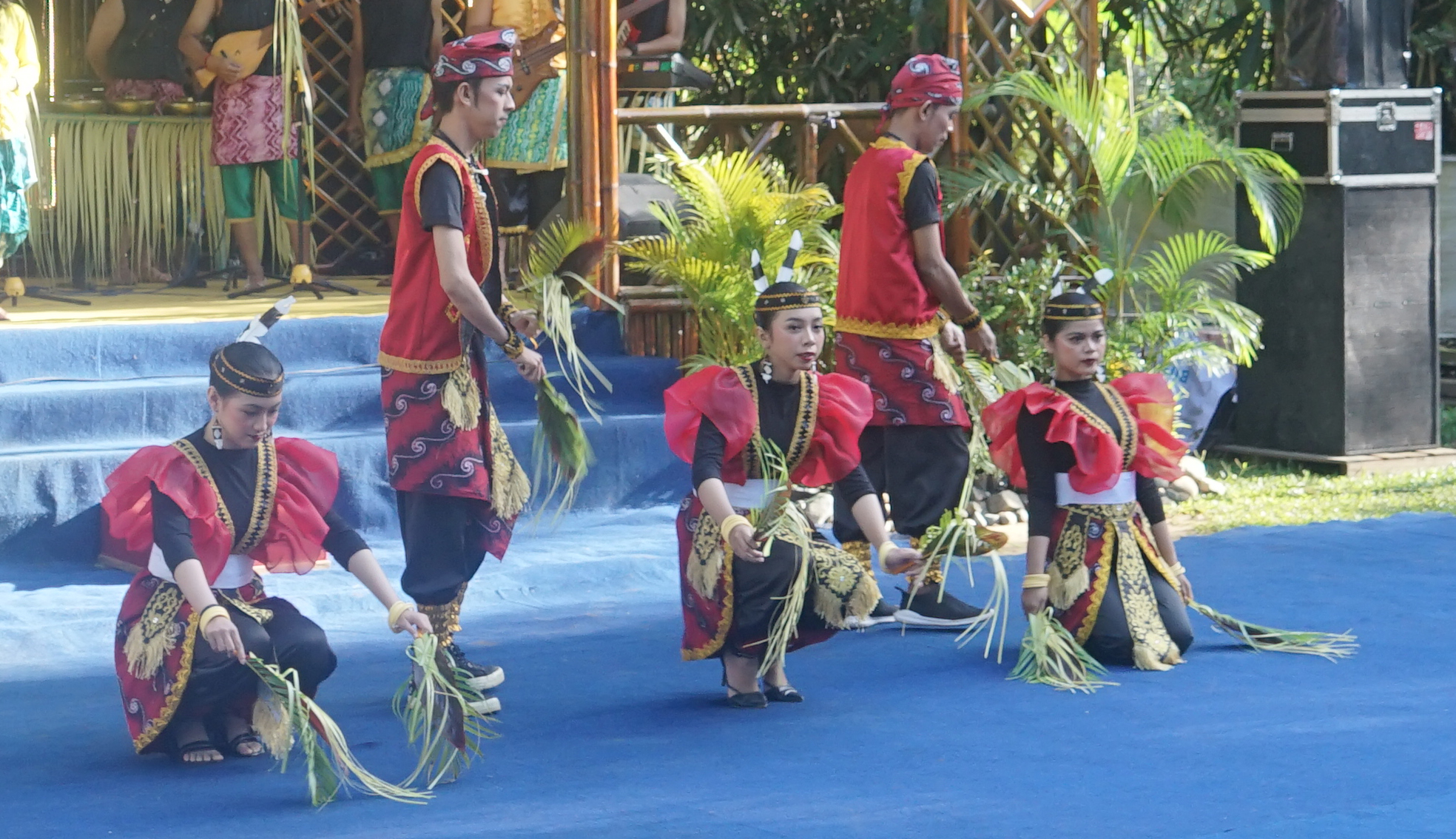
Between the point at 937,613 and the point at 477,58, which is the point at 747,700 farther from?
the point at 477,58

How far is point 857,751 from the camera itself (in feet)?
11.8

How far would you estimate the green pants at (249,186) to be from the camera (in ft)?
23.6

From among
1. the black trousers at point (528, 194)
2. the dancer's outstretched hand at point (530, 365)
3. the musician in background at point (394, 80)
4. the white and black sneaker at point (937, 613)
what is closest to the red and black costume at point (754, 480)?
the dancer's outstretched hand at point (530, 365)

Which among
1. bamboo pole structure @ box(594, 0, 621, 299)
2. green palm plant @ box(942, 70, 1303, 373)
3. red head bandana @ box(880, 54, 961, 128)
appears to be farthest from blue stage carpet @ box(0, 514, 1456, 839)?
bamboo pole structure @ box(594, 0, 621, 299)

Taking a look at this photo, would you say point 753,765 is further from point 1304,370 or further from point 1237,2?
point 1237,2

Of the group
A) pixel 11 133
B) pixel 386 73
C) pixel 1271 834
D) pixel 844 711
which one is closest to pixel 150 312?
pixel 11 133

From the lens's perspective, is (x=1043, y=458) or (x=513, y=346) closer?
(x=513, y=346)

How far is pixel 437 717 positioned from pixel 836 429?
44.7 inches

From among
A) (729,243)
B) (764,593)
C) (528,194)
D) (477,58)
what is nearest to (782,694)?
(764,593)

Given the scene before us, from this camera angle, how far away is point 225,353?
3529 mm

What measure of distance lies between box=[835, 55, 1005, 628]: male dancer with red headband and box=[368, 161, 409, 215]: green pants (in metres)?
3.24

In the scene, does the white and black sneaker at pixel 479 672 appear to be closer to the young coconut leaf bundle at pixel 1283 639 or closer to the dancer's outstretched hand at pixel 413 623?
the dancer's outstretched hand at pixel 413 623

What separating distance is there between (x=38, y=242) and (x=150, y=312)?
1.54 meters

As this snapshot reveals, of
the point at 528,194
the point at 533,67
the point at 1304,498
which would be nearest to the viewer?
the point at 1304,498
